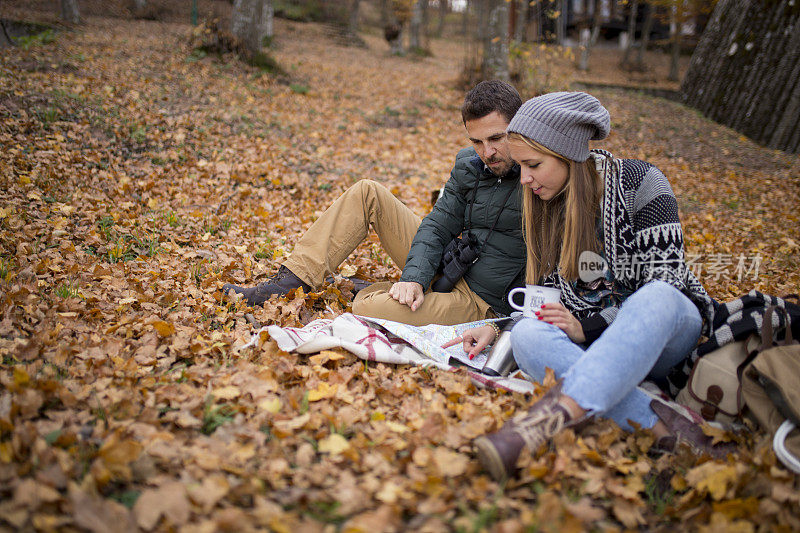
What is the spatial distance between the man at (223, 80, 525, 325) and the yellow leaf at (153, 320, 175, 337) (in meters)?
0.58

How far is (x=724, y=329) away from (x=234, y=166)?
5250 millimetres

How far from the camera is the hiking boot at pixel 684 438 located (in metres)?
1.89

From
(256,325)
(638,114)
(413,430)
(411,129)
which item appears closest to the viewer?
(413,430)

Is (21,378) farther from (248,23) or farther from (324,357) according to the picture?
(248,23)

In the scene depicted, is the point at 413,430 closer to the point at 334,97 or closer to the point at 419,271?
the point at 419,271

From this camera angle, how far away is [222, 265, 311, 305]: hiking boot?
10.1ft

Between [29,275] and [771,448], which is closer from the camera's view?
[771,448]

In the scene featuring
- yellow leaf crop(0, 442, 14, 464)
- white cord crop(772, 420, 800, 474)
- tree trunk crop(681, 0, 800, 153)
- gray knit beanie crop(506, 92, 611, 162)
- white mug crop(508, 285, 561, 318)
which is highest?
tree trunk crop(681, 0, 800, 153)

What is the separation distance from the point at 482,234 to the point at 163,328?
1.90 metres

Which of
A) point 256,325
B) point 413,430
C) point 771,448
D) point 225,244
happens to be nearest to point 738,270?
point 771,448

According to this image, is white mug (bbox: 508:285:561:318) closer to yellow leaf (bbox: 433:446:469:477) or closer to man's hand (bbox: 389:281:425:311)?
man's hand (bbox: 389:281:425:311)

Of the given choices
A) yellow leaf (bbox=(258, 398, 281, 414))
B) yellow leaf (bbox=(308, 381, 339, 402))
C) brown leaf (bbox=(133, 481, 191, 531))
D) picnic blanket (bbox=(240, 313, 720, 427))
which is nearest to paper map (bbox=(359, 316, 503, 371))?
picnic blanket (bbox=(240, 313, 720, 427))

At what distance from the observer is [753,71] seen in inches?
381

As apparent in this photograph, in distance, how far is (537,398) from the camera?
6.72 ft
